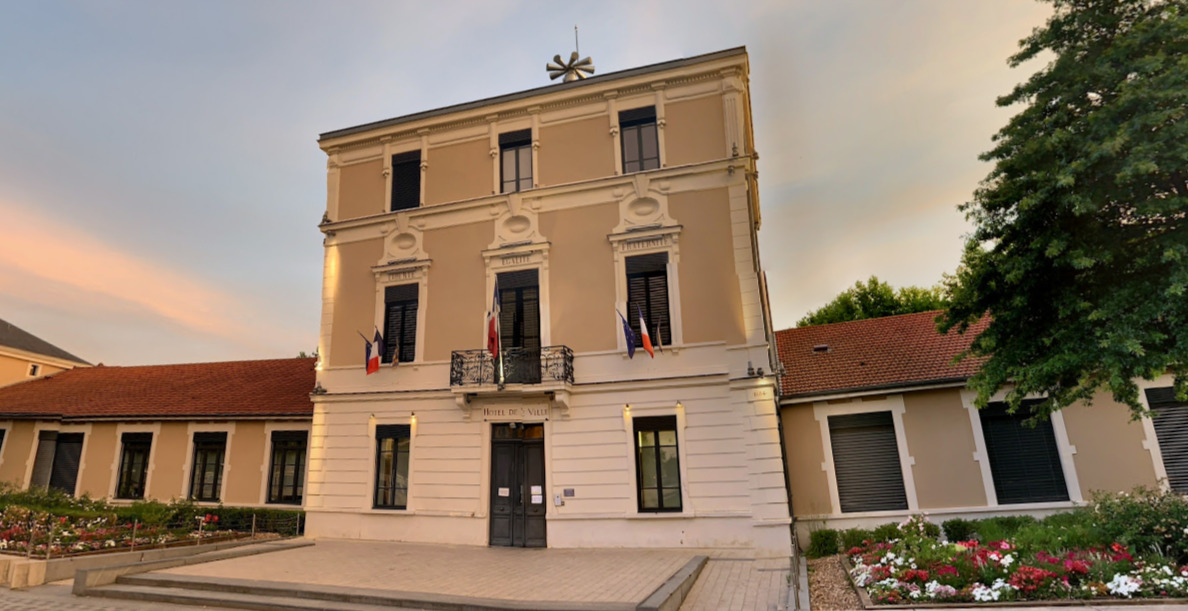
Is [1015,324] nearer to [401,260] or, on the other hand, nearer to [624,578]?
[624,578]

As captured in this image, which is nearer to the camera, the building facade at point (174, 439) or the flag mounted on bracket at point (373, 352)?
the flag mounted on bracket at point (373, 352)

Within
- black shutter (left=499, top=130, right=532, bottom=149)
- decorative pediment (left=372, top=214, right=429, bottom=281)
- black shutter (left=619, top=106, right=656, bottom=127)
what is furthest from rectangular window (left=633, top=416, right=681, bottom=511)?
black shutter (left=499, top=130, right=532, bottom=149)

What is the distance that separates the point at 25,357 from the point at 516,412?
29708 millimetres

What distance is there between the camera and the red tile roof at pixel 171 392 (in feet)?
62.5

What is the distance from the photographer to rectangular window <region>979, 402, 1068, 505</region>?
13.2 meters

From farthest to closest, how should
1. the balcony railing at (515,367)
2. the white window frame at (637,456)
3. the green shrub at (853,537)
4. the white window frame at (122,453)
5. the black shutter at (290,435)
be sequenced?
1. the white window frame at (122,453)
2. the black shutter at (290,435)
3. the balcony railing at (515,367)
4. the white window frame at (637,456)
5. the green shrub at (853,537)

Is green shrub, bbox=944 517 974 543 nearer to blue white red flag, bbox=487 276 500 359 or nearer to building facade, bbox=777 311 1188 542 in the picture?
building facade, bbox=777 311 1188 542

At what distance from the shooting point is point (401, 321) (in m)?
16.4

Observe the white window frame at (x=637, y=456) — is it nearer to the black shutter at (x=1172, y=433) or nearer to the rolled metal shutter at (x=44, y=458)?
the black shutter at (x=1172, y=433)

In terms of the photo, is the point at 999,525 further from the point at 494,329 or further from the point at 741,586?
the point at 494,329

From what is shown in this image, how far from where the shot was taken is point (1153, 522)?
27.4ft

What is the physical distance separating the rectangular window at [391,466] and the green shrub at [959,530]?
41.7 ft

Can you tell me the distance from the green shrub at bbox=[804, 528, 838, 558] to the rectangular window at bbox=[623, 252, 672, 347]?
5.50 metres

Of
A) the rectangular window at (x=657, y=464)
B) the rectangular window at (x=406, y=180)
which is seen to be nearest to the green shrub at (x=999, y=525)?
the rectangular window at (x=657, y=464)
